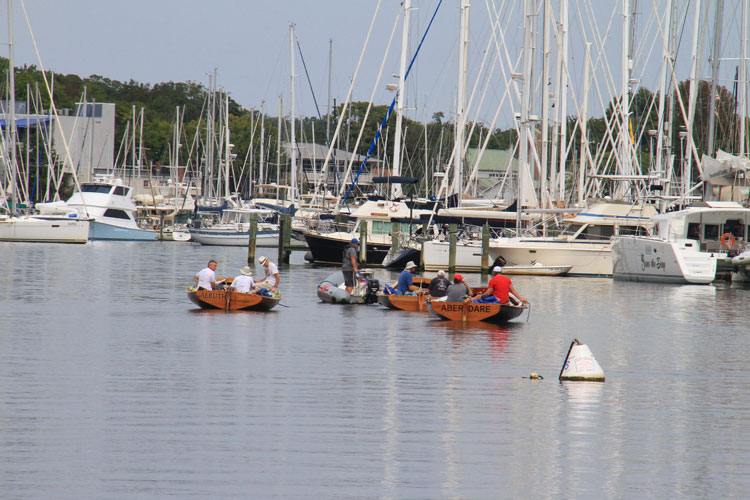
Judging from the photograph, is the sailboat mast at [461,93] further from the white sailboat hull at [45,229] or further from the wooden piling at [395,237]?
the white sailboat hull at [45,229]

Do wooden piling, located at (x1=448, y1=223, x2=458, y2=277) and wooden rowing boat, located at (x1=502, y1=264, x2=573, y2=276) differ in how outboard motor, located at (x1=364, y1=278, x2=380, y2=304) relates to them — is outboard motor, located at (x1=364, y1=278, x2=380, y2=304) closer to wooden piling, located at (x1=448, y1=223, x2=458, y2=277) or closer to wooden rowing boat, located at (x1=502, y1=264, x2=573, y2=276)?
wooden piling, located at (x1=448, y1=223, x2=458, y2=277)

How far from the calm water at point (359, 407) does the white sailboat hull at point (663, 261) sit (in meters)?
12.9

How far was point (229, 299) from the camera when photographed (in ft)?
100

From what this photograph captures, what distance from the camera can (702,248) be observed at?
46094 millimetres

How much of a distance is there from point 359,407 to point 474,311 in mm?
12994

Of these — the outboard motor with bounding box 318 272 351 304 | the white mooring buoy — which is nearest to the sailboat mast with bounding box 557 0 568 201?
the outboard motor with bounding box 318 272 351 304

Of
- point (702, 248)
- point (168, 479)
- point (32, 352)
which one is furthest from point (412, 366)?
point (702, 248)

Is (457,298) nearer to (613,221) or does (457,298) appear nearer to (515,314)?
(515,314)

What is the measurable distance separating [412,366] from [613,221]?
102 ft

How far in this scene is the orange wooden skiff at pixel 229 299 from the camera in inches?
1200

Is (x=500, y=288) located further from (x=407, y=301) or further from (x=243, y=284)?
(x=243, y=284)

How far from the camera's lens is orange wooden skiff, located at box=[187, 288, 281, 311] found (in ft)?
100

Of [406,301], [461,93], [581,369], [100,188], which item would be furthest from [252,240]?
[581,369]

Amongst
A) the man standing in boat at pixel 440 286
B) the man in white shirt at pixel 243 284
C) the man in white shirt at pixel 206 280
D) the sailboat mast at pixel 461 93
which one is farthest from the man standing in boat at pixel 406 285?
the sailboat mast at pixel 461 93
